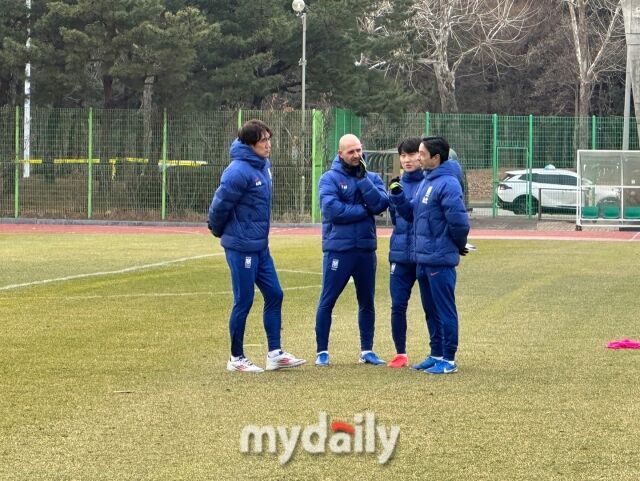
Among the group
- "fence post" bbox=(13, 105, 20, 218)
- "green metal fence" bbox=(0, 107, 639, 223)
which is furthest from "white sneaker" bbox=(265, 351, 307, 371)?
"fence post" bbox=(13, 105, 20, 218)

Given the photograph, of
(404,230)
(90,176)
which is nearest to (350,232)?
(404,230)

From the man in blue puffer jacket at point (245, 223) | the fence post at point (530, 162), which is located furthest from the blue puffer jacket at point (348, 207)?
the fence post at point (530, 162)

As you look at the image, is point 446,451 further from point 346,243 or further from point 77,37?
point 77,37

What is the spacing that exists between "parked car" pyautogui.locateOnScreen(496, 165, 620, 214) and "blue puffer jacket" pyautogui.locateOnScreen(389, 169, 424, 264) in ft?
94.1

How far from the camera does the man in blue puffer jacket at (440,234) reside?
10141 millimetres

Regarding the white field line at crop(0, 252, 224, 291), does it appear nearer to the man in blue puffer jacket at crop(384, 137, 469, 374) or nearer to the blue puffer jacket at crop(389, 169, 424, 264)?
the blue puffer jacket at crop(389, 169, 424, 264)

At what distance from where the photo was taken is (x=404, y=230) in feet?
34.9

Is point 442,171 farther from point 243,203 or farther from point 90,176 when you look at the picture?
point 90,176

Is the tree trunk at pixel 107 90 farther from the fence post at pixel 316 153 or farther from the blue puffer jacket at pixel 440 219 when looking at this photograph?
the blue puffer jacket at pixel 440 219

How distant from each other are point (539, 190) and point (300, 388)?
3049cm

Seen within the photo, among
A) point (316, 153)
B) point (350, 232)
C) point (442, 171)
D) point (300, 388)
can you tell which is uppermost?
point (316, 153)

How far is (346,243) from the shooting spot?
34.6 feet

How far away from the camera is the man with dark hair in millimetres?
10578

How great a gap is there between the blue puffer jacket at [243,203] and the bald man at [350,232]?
1.65ft
